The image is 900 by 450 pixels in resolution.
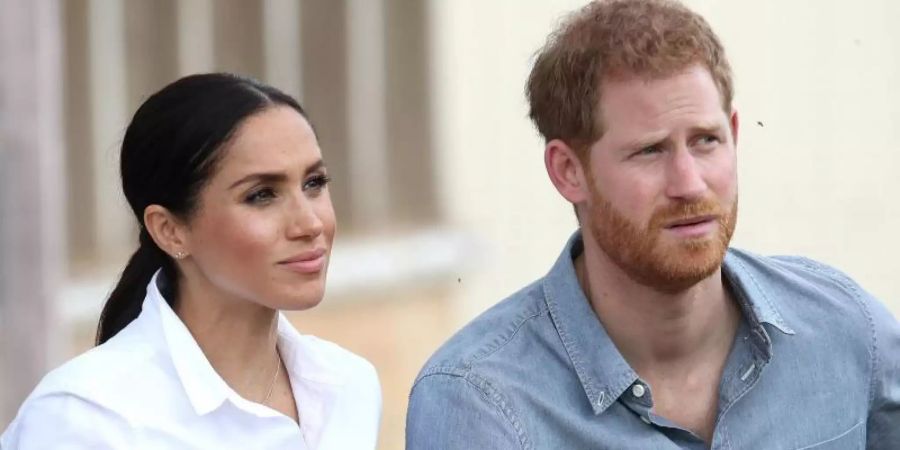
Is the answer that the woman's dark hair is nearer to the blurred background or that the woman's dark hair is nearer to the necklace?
the necklace

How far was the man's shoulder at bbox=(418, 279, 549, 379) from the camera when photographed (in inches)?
119

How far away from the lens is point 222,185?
10.1 feet

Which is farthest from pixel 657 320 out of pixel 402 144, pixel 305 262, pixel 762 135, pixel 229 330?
pixel 762 135

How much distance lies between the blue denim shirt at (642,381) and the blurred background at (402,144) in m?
1.88

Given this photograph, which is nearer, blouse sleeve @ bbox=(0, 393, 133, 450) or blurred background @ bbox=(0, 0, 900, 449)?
blouse sleeve @ bbox=(0, 393, 133, 450)

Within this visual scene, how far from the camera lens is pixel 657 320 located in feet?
10.1

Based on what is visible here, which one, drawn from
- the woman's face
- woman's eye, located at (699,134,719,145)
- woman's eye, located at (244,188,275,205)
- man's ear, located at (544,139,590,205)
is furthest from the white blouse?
woman's eye, located at (699,134,719,145)

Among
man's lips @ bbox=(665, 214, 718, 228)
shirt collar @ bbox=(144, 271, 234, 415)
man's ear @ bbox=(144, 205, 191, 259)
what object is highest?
man's lips @ bbox=(665, 214, 718, 228)

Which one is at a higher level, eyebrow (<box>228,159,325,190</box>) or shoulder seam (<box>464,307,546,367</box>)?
eyebrow (<box>228,159,325,190</box>)

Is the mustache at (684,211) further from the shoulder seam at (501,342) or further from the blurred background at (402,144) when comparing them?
the blurred background at (402,144)

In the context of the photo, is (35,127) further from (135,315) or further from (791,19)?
(791,19)

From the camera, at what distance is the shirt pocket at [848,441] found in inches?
122

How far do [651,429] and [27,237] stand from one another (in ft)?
6.89

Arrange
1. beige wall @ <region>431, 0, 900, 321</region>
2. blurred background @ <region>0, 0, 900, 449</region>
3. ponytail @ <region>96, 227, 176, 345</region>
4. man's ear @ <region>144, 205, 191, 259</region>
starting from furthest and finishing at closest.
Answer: beige wall @ <region>431, 0, 900, 321</region> < blurred background @ <region>0, 0, 900, 449</region> < ponytail @ <region>96, 227, 176, 345</region> < man's ear @ <region>144, 205, 191, 259</region>
